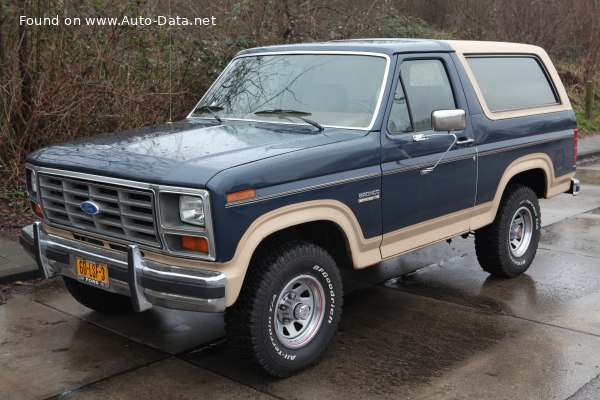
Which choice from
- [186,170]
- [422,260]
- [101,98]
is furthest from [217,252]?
[101,98]

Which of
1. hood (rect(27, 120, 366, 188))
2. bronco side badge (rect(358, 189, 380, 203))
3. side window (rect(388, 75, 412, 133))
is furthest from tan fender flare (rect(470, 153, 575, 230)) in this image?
hood (rect(27, 120, 366, 188))

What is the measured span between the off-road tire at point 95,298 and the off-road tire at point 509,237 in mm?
3033

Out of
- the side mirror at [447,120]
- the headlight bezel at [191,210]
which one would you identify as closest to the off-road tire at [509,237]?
the side mirror at [447,120]

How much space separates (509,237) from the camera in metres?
6.23

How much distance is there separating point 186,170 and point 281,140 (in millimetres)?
824

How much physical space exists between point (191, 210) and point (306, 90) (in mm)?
1698

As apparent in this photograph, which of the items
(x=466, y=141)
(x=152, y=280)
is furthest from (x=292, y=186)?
(x=466, y=141)

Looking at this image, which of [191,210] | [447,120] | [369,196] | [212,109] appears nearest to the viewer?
[191,210]

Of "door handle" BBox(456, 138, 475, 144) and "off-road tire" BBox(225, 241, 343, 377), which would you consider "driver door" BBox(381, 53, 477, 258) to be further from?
"off-road tire" BBox(225, 241, 343, 377)

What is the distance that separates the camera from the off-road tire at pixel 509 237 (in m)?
6.07

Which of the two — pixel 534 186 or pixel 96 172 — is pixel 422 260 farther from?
pixel 96 172

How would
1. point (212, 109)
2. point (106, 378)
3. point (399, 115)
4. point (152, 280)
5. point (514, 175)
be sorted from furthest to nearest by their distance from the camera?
Result: point (514, 175) → point (212, 109) → point (399, 115) → point (106, 378) → point (152, 280)

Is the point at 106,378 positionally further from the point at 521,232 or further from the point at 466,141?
the point at 521,232

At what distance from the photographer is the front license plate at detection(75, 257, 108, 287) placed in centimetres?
422
